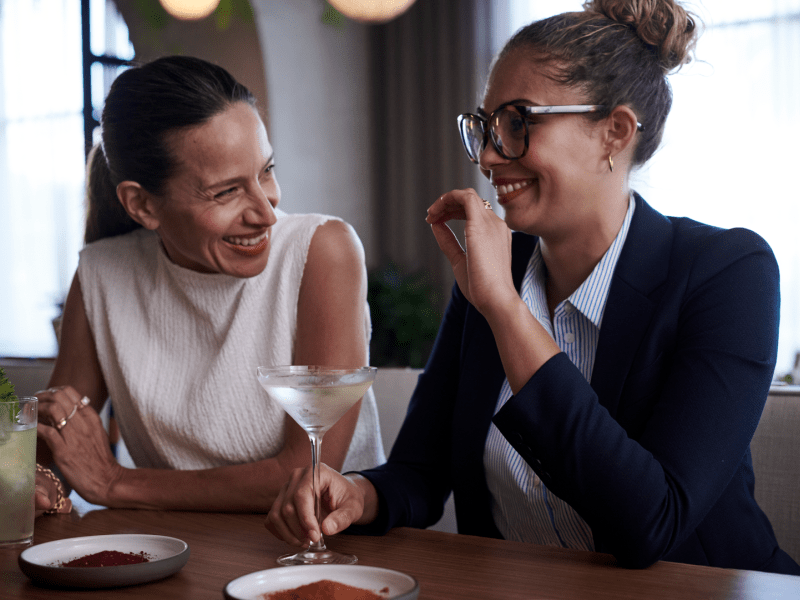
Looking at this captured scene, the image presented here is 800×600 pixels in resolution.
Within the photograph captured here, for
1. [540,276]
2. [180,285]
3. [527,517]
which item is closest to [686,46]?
[540,276]

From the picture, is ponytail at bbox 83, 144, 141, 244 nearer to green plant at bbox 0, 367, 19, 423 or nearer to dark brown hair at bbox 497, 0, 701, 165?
green plant at bbox 0, 367, 19, 423

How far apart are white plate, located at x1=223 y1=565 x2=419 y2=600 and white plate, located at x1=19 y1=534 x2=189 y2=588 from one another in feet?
0.50

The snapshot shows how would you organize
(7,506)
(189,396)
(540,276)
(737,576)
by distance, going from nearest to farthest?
(737,576), (7,506), (540,276), (189,396)

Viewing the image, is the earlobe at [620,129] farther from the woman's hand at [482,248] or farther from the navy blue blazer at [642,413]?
the woman's hand at [482,248]

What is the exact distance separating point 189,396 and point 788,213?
3819 mm

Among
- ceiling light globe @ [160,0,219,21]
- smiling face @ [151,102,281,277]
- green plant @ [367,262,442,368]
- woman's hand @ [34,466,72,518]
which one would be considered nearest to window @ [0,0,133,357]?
ceiling light globe @ [160,0,219,21]

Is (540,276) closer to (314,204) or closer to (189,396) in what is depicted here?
(189,396)

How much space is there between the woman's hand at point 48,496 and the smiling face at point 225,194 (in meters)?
0.56

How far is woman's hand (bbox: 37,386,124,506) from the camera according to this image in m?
1.34

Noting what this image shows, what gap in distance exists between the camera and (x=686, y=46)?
135 cm

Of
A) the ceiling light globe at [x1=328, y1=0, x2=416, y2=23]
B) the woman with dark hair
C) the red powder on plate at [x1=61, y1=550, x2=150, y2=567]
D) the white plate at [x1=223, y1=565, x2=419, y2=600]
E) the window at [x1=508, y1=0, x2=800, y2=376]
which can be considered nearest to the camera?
the white plate at [x1=223, y1=565, x2=419, y2=600]

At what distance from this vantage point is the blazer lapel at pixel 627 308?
119 cm

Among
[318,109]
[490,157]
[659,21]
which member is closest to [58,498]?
[490,157]

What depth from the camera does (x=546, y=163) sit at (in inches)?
48.6
